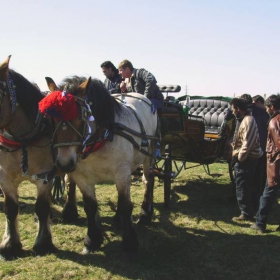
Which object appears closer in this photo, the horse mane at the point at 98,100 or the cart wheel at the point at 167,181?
the horse mane at the point at 98,100

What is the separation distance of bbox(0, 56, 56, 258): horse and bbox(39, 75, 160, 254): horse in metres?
0.25

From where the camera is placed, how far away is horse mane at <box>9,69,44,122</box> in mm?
3267

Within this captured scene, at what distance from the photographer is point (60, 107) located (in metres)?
2.88

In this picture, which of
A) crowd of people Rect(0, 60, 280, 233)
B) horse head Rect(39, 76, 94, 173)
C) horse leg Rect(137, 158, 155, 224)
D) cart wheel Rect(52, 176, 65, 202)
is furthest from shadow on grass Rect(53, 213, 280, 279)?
cart wheel Rect(52, 176, 65, 202)

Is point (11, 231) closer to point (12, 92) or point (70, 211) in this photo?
point (70, 211)

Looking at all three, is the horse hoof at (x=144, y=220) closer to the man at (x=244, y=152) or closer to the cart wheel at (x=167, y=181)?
the cart wheel at (x=167, y=181)

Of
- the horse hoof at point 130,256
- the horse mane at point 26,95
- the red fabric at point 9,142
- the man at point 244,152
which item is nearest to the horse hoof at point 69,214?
the horse hoof at point 130,256

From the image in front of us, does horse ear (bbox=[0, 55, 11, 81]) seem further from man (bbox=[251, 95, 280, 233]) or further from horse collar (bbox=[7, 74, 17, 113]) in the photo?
man (bbox=[251, 95, 280, 233])

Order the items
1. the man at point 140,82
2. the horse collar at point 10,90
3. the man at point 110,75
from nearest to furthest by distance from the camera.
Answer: the horse collar at point 10,90 → the man at point 140,82 → the man at point 110,75

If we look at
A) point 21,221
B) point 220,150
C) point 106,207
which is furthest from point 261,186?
point 21,221

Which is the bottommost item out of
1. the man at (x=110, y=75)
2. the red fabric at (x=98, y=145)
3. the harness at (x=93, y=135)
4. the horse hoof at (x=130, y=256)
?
the horse hoof at (x=130, y=256)

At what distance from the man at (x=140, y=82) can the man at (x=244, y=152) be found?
127 centimetres

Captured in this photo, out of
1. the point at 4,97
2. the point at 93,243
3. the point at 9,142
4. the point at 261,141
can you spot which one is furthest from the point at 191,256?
the point at 261,141

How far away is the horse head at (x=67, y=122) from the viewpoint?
290 cm
